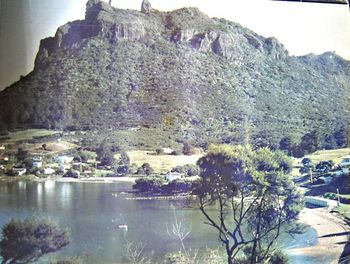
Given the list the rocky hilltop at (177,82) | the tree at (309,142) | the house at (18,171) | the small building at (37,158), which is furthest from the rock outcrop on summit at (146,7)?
the tree at (309,142)

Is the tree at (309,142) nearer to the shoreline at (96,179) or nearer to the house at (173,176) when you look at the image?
the house at (173,176)

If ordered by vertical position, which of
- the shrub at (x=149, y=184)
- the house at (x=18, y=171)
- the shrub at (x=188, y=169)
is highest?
the house at (x=18, y=171)

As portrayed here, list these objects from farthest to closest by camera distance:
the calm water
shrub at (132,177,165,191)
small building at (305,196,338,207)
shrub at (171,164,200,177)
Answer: small building at (305,196,338,207), shrub at (171,164,200,177), shrub at (132,177,165,191), the calm water

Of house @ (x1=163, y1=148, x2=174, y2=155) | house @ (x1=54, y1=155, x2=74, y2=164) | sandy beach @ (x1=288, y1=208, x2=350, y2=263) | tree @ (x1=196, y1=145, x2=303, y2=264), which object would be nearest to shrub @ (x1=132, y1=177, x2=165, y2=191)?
house @ (x1=163, y1=148, x2=174, y2=155)

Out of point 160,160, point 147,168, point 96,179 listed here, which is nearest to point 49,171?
point 96,179

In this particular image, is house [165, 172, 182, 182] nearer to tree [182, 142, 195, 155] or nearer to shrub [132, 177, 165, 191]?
shrub [132, 177, 165, 191]

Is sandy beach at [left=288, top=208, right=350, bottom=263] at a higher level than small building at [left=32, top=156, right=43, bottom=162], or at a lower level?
lower
